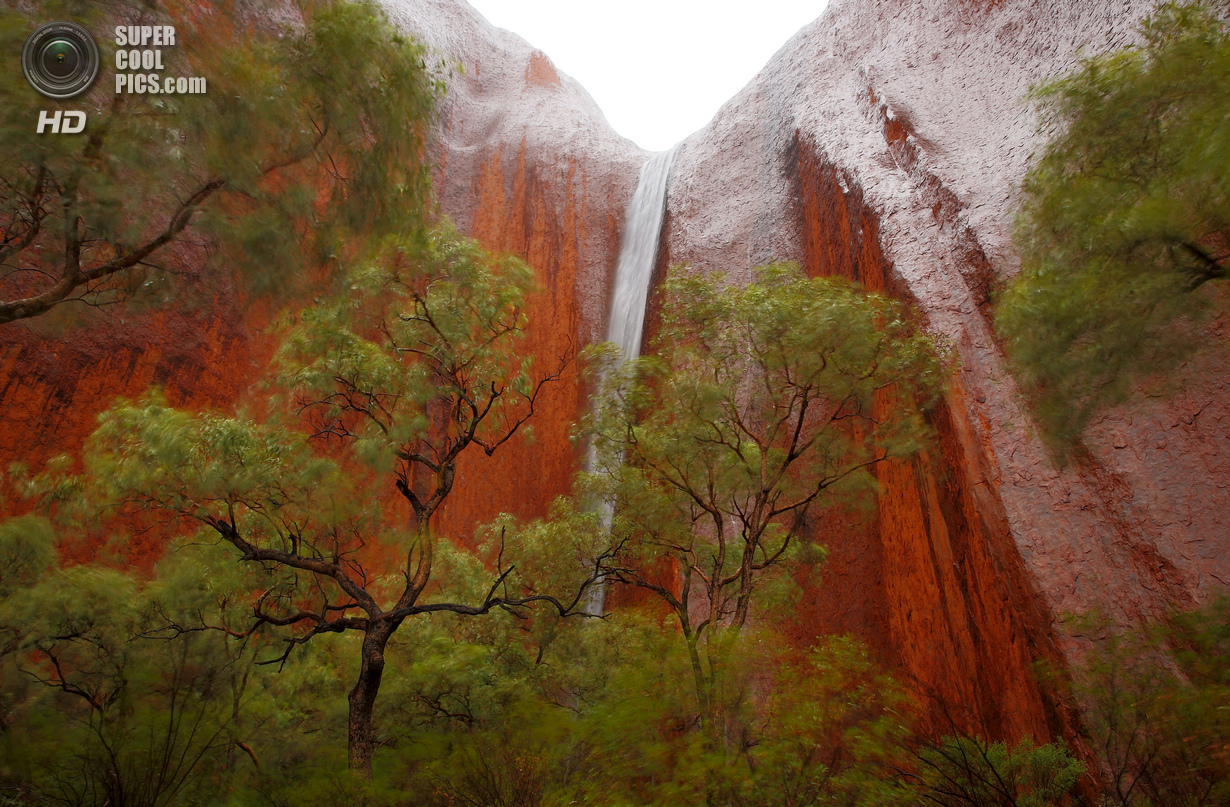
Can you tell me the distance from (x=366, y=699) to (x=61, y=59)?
17.3ft

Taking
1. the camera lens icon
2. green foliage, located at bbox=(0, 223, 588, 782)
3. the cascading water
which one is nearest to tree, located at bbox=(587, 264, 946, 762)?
green foliage, located at bbox=(0, 223, 588, 782)

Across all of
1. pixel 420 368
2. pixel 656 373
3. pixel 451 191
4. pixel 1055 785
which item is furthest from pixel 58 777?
pixel 451 191

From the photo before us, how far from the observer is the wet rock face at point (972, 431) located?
750 centimetres

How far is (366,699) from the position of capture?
602 cm

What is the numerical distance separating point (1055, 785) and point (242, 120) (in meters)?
8.31

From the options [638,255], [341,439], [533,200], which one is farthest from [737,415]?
[533,200]

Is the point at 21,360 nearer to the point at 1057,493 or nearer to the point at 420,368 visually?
the point at 420,368

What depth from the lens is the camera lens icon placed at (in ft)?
14.1

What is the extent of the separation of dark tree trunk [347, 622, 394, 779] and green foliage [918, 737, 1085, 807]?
4.42 m

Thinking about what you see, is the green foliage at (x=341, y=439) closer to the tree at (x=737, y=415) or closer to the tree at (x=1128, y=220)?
the tree at (x=737, y=415)

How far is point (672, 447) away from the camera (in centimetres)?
843

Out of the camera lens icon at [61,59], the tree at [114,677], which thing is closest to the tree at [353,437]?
Result: the tree at [114,677]

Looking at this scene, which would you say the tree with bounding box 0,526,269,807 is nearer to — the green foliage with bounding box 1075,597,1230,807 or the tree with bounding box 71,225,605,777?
the tree with bounding box 71,225,605,777

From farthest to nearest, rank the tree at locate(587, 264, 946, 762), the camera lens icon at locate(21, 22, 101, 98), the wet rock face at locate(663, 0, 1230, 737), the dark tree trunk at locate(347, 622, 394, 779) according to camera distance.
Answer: the tree at locate(587, 264, 946, 762), the wet rock face at locate(663, 0, 1230, 737), the dark tree trunk at locate(347, 622, 394, 779), the camera lens icon at locate(21, 22, 101, 98)
